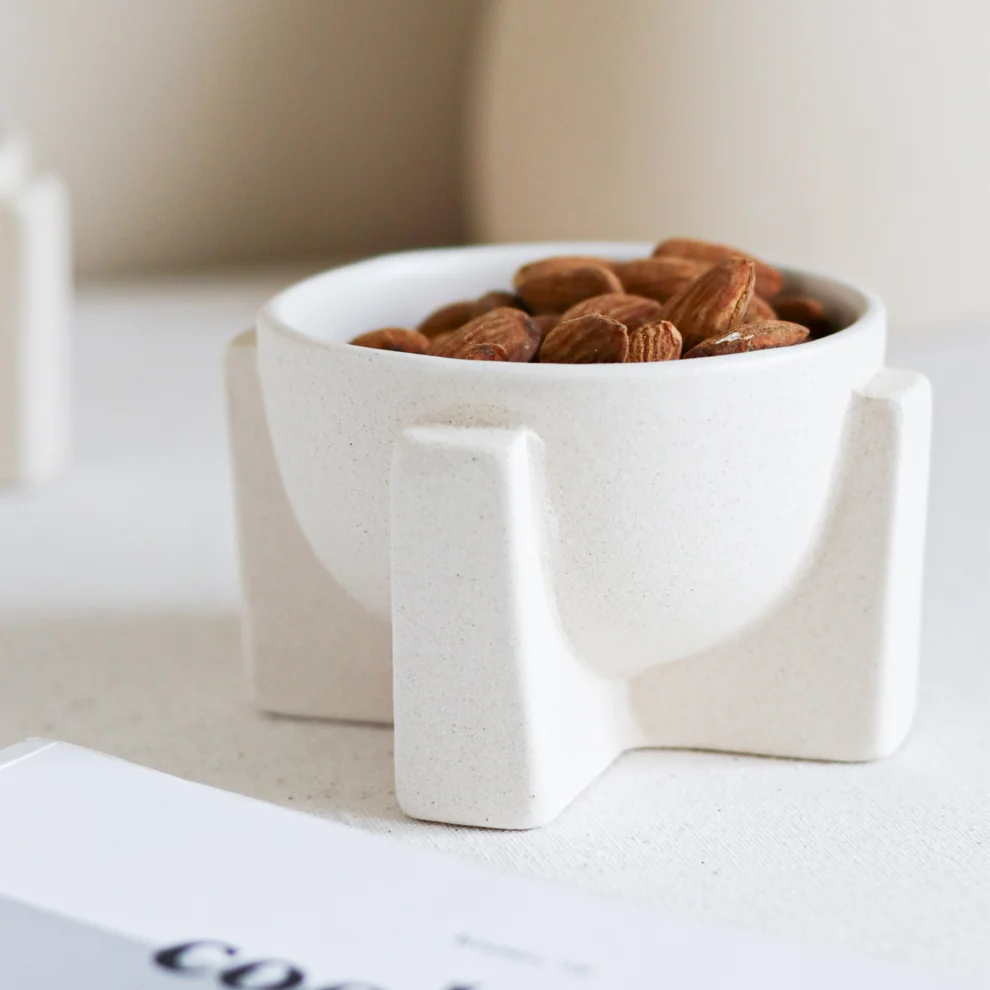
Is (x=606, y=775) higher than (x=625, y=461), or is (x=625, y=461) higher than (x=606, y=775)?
(x=625, y=461)

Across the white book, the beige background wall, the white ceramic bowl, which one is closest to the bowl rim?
the white ceramic bowl

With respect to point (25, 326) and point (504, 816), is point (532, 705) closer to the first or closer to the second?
point (504, 816)

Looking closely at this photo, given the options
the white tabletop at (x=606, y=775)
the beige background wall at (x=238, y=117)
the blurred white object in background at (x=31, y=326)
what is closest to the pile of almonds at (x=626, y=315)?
the white tabletop at (x=606, y=775)

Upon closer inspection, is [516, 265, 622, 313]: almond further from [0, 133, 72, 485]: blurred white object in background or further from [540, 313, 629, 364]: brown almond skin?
[0, 133, 72, 485]: blurred white object in background

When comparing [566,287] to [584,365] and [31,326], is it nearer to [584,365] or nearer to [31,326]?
[584,365]

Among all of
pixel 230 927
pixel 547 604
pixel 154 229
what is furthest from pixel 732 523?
pixel 154 229

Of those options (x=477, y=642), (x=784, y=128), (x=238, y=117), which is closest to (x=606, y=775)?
(x=477, y=642)
